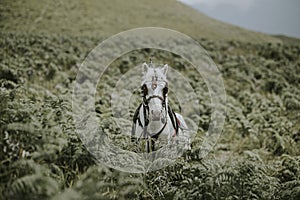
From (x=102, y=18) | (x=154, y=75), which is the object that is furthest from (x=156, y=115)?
(x=102, y=18)

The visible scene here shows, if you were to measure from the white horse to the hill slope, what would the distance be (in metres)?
36.8

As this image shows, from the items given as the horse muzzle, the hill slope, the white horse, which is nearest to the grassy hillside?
the white horse

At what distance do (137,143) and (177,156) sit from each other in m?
0.79

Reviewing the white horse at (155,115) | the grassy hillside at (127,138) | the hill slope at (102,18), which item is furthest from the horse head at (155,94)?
the hill slope at (102,18)

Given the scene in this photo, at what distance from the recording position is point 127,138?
591cm

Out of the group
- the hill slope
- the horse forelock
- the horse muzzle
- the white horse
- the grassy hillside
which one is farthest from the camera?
the hill slope

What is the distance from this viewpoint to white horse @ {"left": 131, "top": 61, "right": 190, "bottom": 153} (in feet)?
17.7

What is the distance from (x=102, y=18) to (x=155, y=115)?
53792 millimetres

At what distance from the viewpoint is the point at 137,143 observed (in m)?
5.74

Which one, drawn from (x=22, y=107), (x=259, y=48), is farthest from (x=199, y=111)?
(x=259, y=48)

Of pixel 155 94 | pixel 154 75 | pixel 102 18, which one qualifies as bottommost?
pixel 155 94

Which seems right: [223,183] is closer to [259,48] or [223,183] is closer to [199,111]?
[199,111]

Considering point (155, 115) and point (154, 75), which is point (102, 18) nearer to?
point (154, 75)

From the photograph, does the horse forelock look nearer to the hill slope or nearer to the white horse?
the white horse
